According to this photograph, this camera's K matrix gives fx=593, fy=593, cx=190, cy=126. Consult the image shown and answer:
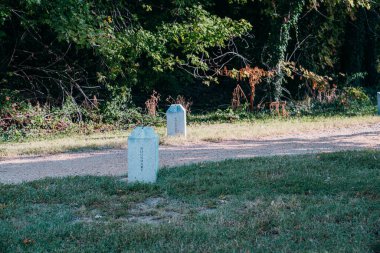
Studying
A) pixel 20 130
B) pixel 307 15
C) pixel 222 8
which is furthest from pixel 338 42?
pixel 20 130

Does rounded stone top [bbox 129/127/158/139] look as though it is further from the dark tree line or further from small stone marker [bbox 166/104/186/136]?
the dark tree line

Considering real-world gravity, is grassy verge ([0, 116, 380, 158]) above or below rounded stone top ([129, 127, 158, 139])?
below

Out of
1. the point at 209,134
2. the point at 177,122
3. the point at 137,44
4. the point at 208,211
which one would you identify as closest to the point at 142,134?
the point at 208,211

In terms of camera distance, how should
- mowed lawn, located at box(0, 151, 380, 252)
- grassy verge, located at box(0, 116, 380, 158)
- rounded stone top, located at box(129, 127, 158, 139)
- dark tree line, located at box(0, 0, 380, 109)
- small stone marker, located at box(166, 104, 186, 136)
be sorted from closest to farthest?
mowed lawn, located at box(0, 151, 380, 252)
rounded stone top, located at box(129, 127, 158, 139)
grassy verge, located at box(0, 116, 380, 158)
small stone marker, located at box(166, 104, 186, 136)
dark tree line, located at box(0, 0, 380, 109)

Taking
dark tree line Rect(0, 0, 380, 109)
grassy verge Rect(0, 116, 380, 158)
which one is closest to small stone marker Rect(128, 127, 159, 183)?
grassy verge Rect(0, 116, 380, 158)

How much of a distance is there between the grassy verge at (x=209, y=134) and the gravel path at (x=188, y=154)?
554mm

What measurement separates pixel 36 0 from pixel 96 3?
477 cm

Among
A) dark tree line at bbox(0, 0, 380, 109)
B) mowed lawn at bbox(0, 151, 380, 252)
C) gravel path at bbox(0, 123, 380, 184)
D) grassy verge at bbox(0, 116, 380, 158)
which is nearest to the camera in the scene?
mowed lawn at bbox(0, 151, 380, 252)

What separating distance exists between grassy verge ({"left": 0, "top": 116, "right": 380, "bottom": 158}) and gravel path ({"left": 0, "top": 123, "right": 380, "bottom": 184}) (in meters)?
0.55

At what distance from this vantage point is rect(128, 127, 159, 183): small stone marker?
28.3 feet

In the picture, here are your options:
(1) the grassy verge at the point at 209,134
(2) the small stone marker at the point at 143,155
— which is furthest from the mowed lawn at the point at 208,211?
(1) the grassy verge at the point at 209,134

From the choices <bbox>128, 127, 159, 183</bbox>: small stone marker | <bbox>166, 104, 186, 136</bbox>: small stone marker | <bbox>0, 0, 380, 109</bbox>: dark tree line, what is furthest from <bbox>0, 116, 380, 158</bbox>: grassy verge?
<bbox>128, 127, 159, 183</bbox>: small stone marker

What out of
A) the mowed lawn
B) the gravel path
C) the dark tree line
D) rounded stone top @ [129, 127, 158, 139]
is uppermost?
the dark tree line

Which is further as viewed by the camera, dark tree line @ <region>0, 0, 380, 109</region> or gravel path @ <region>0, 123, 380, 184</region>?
dark tree line @ <region>0, 0, 380, 109</region>
